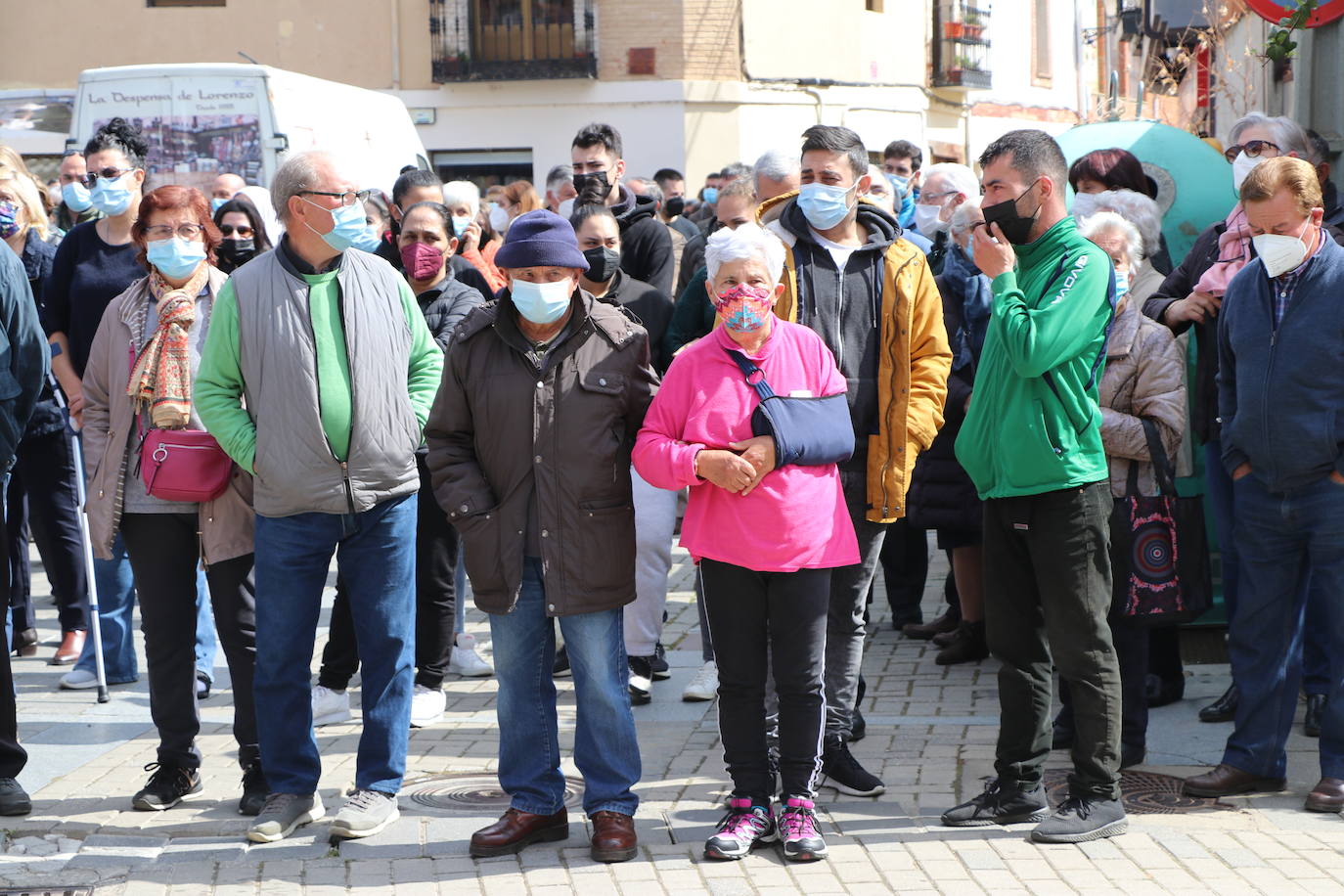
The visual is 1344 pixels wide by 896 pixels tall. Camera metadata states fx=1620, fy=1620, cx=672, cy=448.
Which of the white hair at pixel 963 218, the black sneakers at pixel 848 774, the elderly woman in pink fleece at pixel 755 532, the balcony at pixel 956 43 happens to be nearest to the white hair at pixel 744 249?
the elderly woman in pink fleece at pixel 755 532

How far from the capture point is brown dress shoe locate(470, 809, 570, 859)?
5.10 meters

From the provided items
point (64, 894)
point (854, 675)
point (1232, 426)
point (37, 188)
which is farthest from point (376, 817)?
point (37, 188)

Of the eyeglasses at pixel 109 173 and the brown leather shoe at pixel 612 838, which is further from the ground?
the eyeglasses at pixel 109 173

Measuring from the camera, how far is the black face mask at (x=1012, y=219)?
513 centimetres

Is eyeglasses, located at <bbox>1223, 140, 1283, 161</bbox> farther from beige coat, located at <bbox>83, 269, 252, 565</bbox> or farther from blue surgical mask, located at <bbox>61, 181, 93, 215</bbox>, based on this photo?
blue surgical mask, located at <bbox>61, 181, 93, 215</bbox>

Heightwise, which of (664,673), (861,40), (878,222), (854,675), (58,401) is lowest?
(664,673)

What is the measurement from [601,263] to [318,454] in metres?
2.11

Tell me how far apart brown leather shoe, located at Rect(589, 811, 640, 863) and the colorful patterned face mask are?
1572 millimetres

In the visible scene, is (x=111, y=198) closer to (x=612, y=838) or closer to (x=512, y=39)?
(x=612, y=838)

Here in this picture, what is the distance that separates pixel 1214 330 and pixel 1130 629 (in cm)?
124

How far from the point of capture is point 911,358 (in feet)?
18.4

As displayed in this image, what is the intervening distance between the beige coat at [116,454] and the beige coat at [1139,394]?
3074mm

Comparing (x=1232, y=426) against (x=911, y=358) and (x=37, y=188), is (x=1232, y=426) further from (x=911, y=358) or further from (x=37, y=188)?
(x=37, y=188)

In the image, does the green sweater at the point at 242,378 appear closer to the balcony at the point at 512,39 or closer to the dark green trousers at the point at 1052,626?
the dark green trousers at the point at 1052,626
